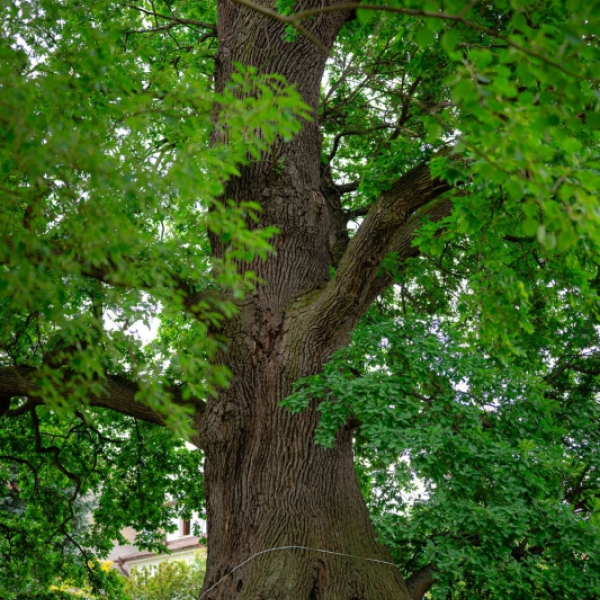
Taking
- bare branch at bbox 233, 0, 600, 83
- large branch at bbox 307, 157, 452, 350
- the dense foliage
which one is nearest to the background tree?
large branch at bbox 307, 157, 452, 350

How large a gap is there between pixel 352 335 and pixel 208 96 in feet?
11.0

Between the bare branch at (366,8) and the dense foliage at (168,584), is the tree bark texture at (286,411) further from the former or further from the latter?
the dense foliage at (168,584)

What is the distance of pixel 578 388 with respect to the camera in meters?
8.78

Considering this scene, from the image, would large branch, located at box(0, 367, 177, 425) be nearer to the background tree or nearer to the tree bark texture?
the background tree

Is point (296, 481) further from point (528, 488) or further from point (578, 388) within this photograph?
point (578, 388)

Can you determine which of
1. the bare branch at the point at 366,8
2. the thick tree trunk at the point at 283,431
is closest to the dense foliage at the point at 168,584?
the thick tree trunk at the point at 283,431

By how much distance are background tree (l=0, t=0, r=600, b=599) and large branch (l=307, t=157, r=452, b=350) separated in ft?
0.07

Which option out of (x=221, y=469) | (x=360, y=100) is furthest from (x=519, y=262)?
(x=360, y=100)

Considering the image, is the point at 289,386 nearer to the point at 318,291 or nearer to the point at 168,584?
the point at 318,291

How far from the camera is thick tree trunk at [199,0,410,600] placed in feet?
19.5

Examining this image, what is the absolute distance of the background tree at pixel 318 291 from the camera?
364cm

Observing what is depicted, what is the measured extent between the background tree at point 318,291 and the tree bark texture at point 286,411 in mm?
22

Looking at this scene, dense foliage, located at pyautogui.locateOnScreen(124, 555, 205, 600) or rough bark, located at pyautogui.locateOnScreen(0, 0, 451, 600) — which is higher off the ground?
dense foliage, located at pyautogui.locateOnScreen(124, 555, 205, 600)

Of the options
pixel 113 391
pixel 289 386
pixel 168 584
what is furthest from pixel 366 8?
pixel 168 584
